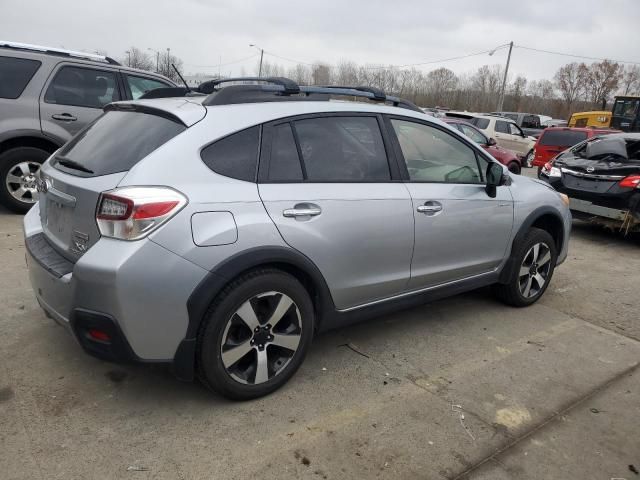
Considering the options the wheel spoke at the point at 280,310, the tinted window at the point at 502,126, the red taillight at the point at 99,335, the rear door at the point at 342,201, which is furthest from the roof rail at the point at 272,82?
the tinted window at the point at 502,126

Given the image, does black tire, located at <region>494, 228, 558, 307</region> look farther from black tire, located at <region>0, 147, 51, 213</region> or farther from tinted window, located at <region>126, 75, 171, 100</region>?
black tire, located at <region>0, 147, 51, 213</region>

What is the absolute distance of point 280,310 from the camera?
2.83 metres

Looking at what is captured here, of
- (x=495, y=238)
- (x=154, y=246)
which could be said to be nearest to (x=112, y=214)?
(x=154, y=246)

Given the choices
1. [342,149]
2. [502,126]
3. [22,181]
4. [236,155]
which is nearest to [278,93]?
[342,149]

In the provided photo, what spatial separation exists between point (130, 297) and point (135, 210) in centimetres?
40

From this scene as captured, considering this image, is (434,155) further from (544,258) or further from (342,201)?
(544,258)

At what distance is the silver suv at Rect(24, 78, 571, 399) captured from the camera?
8.04 feet

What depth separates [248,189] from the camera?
272 centimetres

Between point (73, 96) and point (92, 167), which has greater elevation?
point (73, 96)

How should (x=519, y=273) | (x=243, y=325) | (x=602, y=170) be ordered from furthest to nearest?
(x=602, y=170), (x=519, y=273), (x=243, y=325)

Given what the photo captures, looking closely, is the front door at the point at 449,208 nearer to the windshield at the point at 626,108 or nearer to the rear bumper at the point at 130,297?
the rear bumper at the point at 130,297

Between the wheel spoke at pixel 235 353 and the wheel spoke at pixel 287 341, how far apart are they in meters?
0.15

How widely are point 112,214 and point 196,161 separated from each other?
1.58 ft

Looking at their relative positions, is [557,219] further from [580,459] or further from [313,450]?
[313,450]
